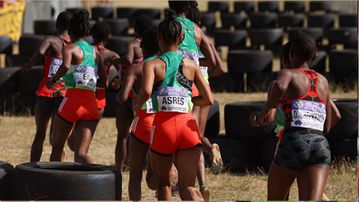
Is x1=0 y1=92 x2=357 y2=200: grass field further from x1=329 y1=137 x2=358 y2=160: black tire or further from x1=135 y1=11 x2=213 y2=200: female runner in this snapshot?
x1=135 y1=11 x2=213 y2=200: female runner

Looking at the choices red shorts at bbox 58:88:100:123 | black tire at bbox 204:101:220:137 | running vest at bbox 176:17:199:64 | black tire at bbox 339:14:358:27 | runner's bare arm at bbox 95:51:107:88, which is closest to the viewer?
running vest at bbox 176:17:199:64

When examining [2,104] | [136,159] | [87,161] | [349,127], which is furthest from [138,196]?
[2,104]

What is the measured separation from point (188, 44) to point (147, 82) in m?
1.75

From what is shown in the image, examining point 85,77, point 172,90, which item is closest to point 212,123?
point 85,77

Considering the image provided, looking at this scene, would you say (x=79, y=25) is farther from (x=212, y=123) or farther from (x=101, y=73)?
(x=212, y=123)

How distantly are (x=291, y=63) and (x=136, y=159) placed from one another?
1704 mm

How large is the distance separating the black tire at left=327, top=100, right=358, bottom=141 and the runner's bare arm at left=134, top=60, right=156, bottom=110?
422cm

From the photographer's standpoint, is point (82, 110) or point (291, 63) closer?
point (291, 63)

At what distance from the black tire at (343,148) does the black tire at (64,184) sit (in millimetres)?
4218

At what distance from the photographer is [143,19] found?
9938 millimetres

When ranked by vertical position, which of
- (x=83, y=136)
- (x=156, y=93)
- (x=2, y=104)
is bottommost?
(x=2, y=104)

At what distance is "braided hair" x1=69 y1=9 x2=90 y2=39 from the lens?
962 centimetres

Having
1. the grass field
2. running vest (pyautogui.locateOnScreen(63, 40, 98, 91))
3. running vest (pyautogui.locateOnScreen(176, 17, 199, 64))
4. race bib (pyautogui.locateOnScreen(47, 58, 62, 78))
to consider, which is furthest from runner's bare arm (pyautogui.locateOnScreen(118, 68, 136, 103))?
race bib (pyautogui.locateOnScreen(47, 58, 62, 78))

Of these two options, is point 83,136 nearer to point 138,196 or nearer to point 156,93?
point 138,196
